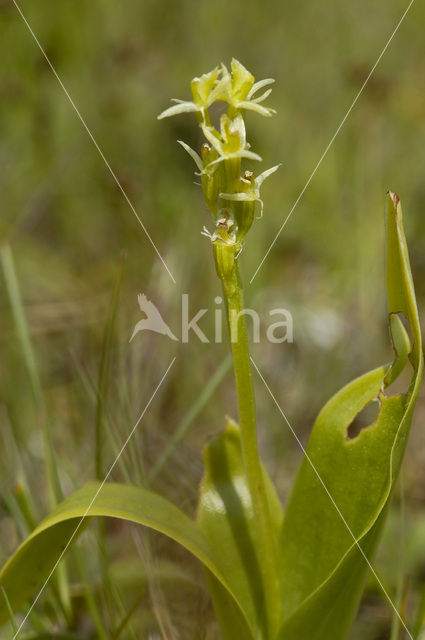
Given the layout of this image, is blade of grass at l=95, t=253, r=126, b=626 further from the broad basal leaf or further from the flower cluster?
the flower cluster

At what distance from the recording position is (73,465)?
146cm

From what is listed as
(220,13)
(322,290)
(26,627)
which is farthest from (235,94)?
(220,13)

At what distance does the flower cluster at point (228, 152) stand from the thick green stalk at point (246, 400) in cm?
3

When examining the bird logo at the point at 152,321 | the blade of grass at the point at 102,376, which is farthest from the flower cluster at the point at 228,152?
the bird logo at the point at 152,321

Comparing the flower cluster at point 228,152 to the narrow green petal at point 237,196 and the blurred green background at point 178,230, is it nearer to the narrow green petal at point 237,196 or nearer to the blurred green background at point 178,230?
the narrow green petal at point 237,196

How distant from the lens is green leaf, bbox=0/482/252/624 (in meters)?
0.81

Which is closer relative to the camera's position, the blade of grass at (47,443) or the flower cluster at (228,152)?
the flower cluster at (228,152)

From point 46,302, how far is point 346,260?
3.22 ft

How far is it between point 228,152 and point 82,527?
49 cm

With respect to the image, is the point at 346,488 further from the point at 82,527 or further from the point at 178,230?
the point at 178,230

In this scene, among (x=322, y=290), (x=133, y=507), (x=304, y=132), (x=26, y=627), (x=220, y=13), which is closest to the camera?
(x=133, y=507)

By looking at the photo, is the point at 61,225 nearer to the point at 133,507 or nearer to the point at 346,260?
the point at 346,260

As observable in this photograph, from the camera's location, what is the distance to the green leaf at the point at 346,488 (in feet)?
2.65

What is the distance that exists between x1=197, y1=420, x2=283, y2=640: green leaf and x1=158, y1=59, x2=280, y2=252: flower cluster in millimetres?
319
